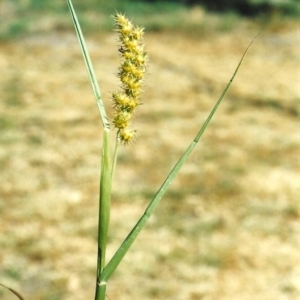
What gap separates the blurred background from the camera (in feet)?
9.71

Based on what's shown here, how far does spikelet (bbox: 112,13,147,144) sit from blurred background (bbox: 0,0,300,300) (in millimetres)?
2186

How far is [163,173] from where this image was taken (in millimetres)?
4047

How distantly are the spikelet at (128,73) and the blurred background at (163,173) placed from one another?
219cm

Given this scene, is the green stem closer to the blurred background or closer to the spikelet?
the spikelet

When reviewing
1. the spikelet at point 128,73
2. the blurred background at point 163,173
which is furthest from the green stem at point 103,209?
the blurred background at point 163,173

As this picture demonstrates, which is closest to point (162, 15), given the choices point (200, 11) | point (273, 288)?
point (200, 11)

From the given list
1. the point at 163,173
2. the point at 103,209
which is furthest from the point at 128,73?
the point at 163,173

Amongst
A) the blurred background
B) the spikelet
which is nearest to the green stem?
the spikelet

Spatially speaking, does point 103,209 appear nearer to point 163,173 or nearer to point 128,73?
point 128,73

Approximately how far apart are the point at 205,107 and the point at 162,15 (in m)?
3.57

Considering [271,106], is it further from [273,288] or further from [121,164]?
[273,288]

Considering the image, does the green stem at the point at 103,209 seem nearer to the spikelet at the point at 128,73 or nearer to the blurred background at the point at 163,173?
the spikelet at the point at 128,73

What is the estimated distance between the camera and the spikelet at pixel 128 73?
2.45ft

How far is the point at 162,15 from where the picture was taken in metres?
8.41
